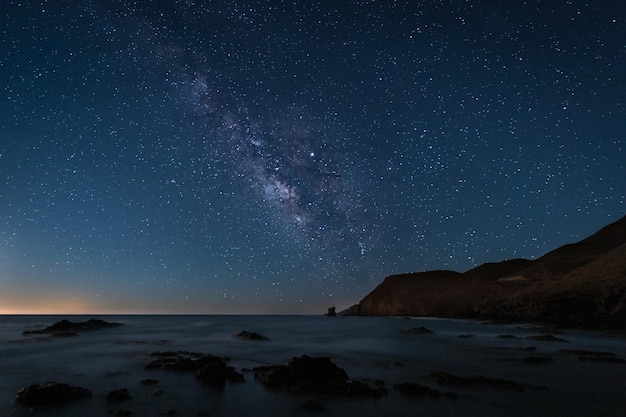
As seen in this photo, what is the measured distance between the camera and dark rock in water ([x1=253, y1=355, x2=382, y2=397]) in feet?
61.1

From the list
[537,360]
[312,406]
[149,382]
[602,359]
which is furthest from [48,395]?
[602,359]

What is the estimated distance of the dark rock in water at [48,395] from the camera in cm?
1684

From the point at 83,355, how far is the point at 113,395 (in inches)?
886

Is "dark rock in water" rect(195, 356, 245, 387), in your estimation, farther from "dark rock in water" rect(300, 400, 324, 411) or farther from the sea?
"dark rock in water" rect(300, 400, 324, 411)

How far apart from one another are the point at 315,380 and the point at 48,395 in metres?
12.2

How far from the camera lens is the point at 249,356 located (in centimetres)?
3594

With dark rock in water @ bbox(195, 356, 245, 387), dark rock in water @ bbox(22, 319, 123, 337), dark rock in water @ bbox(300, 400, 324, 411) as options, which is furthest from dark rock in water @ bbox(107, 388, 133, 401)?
dark rock in water @ bbox(22, 319, 123, 337)

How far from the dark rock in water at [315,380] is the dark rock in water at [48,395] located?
29.8 ft

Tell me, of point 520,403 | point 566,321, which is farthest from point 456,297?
point 520,403

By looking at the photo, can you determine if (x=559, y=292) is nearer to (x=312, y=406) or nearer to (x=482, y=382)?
(x=482, y=382)

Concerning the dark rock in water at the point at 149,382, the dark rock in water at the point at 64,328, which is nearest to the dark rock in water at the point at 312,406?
the dark rock in water at the point at 149,382

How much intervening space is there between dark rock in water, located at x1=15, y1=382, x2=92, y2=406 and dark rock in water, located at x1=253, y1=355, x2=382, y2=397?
29.8 ft

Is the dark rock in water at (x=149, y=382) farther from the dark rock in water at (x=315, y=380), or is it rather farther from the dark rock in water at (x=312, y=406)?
the dark rock in water at (x=312, y=406)

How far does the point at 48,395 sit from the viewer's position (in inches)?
670
